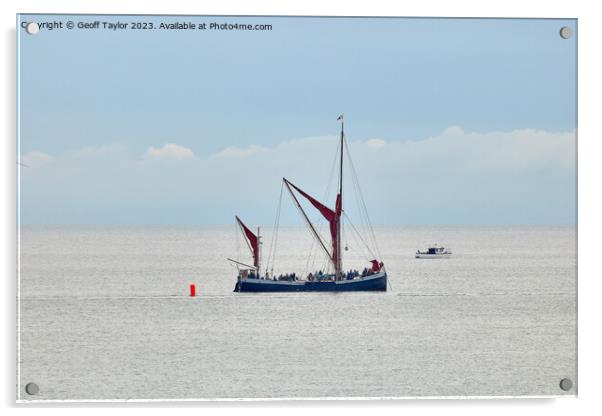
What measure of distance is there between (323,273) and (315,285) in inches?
8.4

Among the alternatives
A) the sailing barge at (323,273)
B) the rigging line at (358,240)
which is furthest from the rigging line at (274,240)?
the rigging line at (358,240)

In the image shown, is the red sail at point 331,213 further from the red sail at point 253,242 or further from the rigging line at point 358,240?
the red sail at point 253,242

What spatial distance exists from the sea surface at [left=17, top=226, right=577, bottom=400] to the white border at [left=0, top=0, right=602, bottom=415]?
0.43 feet

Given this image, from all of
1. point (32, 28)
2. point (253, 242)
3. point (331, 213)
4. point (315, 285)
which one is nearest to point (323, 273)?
point (315, 285)

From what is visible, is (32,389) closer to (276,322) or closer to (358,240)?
(276,322)

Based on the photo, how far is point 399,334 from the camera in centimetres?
1262

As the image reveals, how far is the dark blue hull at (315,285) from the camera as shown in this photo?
13.1 meters

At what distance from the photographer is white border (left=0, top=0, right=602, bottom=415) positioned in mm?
11867

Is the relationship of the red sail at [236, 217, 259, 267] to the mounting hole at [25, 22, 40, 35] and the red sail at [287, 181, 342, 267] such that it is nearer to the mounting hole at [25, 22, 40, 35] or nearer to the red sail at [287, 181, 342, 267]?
the red sail at [287, 181, 342, 267]

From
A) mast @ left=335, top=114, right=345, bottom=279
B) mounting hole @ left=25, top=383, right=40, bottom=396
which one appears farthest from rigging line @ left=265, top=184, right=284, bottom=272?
mounting hole @ left=25, top=383, right=40, bottom=396
